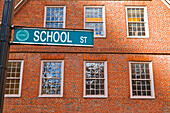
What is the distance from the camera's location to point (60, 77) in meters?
11.6

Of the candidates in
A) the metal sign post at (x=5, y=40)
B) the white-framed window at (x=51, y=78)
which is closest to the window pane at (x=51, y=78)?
the white-framed window at (x=51, y=78)

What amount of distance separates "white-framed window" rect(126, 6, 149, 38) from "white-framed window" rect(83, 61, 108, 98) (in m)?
2.56

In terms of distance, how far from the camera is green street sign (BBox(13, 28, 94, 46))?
11.2ft

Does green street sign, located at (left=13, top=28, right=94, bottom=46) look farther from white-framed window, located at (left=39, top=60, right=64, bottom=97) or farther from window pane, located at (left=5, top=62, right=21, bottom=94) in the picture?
window pane, located at (left=5, top=62, right=21, bottom=94)

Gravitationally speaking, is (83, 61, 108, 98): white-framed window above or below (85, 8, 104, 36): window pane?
below

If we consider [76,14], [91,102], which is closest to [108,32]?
[76,14]

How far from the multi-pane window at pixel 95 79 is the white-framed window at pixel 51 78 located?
1.41 meters

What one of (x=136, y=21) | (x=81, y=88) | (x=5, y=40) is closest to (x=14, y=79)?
(x=81, y=88)

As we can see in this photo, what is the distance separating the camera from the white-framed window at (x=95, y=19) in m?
12.4

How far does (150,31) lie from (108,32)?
8.20ft

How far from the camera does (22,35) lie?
11.2 ft

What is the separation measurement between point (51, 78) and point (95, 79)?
8.20ft

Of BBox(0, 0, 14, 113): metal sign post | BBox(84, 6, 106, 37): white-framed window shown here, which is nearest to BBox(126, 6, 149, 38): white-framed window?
BBox(84, 6, 106, 37): white-framed window

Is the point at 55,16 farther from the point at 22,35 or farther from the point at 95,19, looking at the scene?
the point at 22,35
